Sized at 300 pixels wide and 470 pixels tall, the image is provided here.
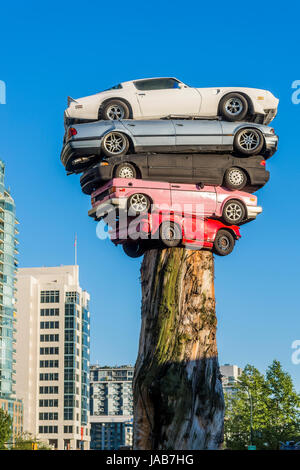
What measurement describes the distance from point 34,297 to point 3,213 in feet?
120

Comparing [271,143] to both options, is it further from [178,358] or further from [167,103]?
[178,358]

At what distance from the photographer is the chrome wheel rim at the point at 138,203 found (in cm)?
3150

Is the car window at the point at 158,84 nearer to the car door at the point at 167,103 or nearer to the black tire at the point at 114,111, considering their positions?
the car door at the point at 167,103

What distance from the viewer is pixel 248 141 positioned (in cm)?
3266

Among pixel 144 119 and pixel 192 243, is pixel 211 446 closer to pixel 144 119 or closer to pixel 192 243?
pixel 192 243

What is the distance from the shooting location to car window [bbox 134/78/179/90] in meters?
33.3

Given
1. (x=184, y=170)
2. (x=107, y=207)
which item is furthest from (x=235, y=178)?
(x=107, y=207)

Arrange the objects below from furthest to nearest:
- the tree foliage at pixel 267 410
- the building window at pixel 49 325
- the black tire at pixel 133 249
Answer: the building window at pixel 49 325, the tree foliage at pixel 267 410, the black tire at pixel 133 249

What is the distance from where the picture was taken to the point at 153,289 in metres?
32.0

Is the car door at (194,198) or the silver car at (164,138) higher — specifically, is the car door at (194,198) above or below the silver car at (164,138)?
below

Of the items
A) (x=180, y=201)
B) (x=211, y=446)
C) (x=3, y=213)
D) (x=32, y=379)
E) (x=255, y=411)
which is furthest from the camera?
(x=32, y=379)

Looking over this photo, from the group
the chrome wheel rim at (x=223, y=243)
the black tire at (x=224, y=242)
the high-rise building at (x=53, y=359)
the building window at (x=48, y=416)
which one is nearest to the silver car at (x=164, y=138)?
the black tire at (x=224, y=242)

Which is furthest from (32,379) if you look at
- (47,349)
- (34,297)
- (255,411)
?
(255,411)

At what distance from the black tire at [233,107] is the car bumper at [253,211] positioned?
3594mm
